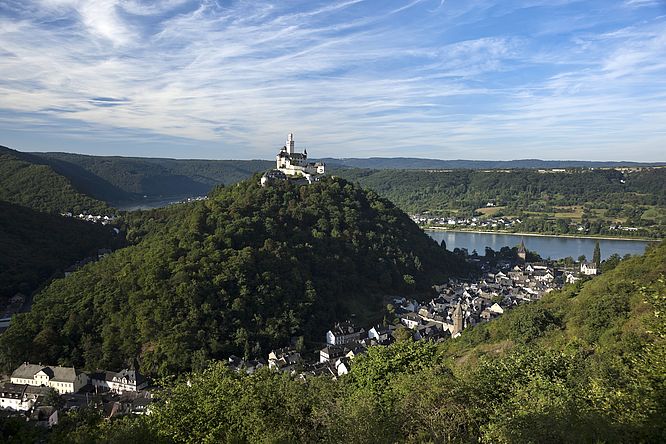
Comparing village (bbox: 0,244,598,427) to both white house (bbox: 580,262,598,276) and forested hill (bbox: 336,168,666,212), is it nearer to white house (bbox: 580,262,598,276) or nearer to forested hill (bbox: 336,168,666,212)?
white house (bbox: 580,262,598,276)

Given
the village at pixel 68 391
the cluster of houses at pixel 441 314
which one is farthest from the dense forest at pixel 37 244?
the cluster of houses at pixel 441 314

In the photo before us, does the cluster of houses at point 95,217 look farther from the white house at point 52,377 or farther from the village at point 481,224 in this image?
the village at point 481,224

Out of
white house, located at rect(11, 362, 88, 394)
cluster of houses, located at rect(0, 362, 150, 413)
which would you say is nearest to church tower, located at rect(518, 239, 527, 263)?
cluster of houses, located at rect(0, 362, 150, 413)

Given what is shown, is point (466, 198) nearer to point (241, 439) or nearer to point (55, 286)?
point (55, 286)

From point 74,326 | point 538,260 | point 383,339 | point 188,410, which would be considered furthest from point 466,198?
point 188,410

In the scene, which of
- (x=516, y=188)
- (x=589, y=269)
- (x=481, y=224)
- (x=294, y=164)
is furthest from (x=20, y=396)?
(x=516, y=188)

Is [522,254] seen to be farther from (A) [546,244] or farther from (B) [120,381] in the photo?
(B) [120,381]
